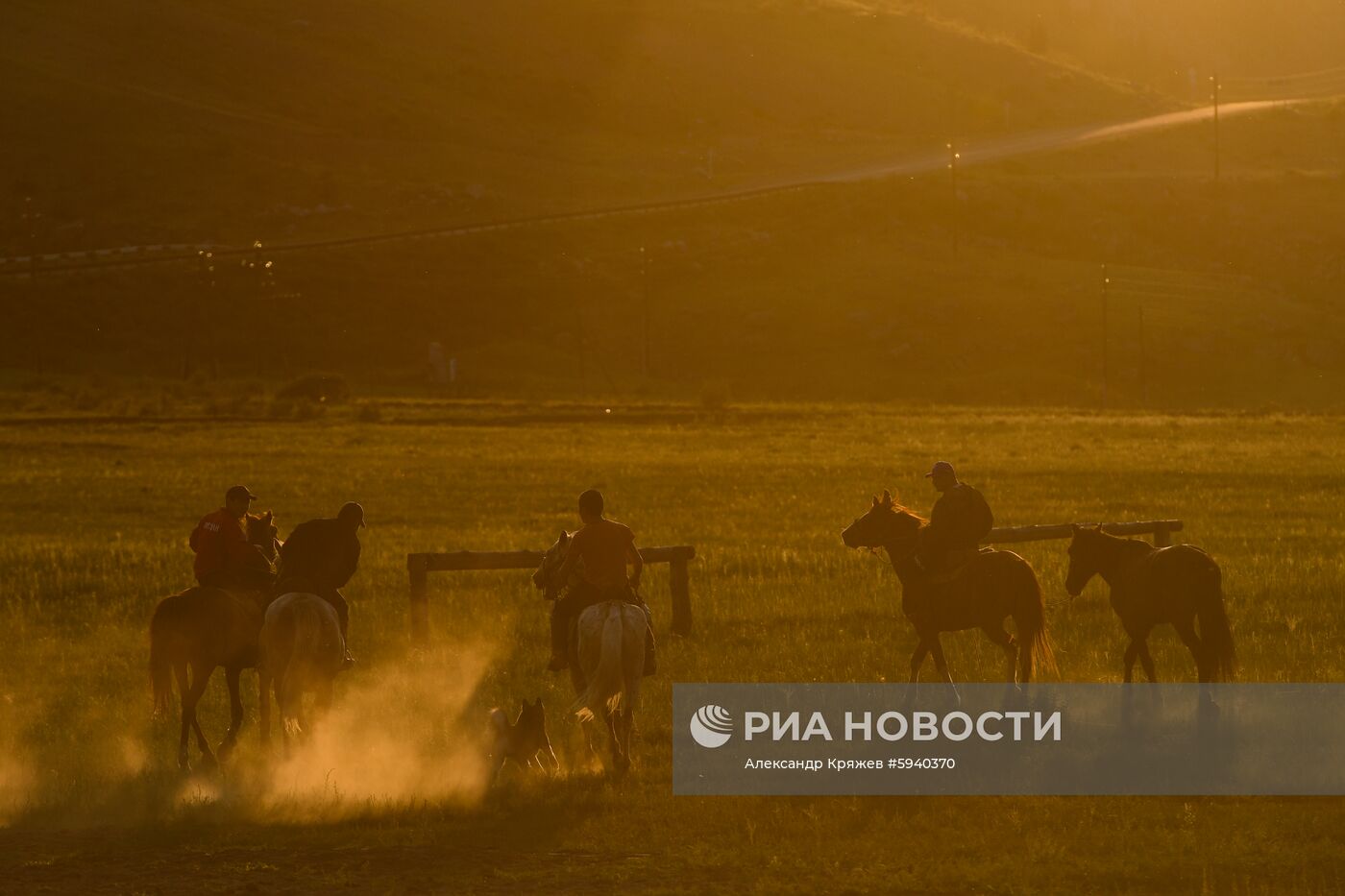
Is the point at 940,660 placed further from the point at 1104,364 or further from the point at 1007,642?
the point at 1104,364

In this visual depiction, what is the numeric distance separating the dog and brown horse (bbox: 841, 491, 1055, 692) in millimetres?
3350

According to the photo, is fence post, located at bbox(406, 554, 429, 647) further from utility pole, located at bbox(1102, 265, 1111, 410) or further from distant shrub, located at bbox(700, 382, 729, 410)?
utility pole, located at bbox(1102, 265, 1111, 410)

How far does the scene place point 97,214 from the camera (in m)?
133

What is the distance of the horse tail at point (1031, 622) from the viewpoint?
1513 centimetres

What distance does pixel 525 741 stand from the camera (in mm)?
13242

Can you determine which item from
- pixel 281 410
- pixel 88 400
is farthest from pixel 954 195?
pixel 88 400

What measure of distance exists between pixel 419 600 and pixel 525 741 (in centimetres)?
683

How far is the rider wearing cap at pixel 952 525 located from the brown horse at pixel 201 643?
5.57 m

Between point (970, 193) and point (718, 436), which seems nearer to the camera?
point (718, 436)

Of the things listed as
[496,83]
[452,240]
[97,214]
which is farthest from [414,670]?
[496,83]

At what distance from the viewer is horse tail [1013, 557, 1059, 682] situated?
49.6 ft

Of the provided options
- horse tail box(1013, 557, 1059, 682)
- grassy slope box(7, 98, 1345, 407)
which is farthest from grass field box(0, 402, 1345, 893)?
grassy slope box(7, 98, 1345, 407)

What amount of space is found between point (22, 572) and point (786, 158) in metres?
140

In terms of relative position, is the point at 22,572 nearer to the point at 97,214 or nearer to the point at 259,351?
the point at 259,351
